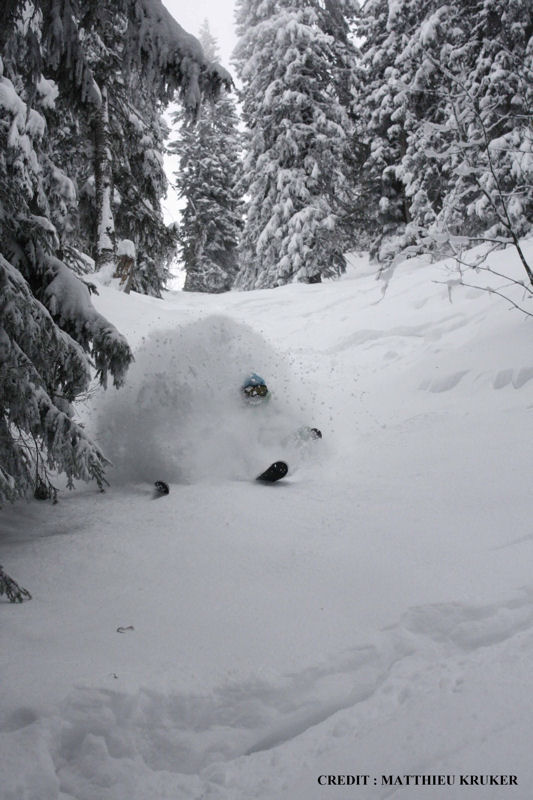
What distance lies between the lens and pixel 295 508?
187 inches

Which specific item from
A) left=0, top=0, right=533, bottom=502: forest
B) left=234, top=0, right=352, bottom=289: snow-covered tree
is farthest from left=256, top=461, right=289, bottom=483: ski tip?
left=234, top=0, right=352, bottom=289: snow-covered tree

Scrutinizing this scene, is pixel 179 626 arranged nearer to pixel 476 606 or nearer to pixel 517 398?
pixel 476 606

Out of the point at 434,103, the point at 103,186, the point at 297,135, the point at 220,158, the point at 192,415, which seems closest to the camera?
the point at 192,415

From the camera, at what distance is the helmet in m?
6.57

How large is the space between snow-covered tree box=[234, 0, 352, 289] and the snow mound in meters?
12.7

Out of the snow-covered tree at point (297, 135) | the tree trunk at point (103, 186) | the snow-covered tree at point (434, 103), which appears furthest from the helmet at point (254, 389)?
the snow-covered tree at point (297, 135)

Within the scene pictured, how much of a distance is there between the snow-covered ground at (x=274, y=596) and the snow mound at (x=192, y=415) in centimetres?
3

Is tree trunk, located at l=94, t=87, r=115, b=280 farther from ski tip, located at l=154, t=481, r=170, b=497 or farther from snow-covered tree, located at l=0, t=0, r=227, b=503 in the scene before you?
ski tip, located at l=154, t=481, r=170, b=497

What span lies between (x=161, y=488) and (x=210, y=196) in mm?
27089

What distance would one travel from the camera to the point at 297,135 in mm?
18188

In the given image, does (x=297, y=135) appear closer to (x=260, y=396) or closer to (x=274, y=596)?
(x=260, y=396)

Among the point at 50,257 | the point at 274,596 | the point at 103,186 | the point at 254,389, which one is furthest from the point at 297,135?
the point at 274,596

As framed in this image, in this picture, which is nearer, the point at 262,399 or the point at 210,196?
the point at 262,399

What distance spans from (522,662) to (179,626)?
6.12 ft
